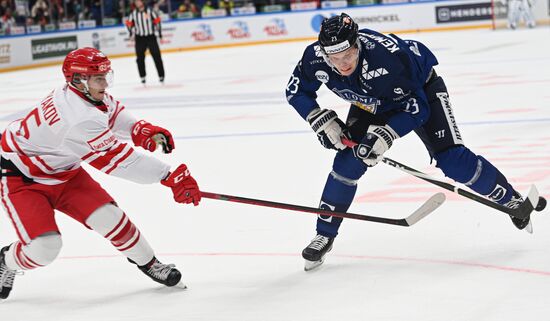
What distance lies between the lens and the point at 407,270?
3641 mm

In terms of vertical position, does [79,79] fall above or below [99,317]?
above

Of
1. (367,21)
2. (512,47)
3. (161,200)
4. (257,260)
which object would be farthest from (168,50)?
(257,260)

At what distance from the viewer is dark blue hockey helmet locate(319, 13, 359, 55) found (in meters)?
3.46

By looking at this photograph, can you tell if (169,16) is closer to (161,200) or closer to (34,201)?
(161,200)

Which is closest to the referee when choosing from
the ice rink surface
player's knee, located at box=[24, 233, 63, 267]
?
the ice rink surface

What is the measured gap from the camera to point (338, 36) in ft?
11.3

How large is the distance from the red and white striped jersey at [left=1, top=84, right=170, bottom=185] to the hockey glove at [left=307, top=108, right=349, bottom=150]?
0.74 metres

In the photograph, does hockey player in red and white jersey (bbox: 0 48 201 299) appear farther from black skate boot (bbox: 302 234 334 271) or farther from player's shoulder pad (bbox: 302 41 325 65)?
player's shoulder pad (bbox: 302 41 325 65)

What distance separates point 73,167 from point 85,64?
440 mm

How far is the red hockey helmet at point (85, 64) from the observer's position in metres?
3.31

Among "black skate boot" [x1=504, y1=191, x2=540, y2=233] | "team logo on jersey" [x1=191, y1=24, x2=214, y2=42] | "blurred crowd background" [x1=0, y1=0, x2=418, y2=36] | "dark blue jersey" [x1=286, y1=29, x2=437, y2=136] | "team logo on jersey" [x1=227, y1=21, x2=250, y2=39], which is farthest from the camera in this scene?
"team logo on jersey" [x1=191, y1=24, x2=214, y2=42]

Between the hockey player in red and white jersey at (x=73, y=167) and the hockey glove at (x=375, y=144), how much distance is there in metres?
0.69

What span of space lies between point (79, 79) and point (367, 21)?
16393 mm

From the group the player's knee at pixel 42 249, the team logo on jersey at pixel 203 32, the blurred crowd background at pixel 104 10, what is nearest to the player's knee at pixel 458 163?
the player's knee at pixel 42 249
